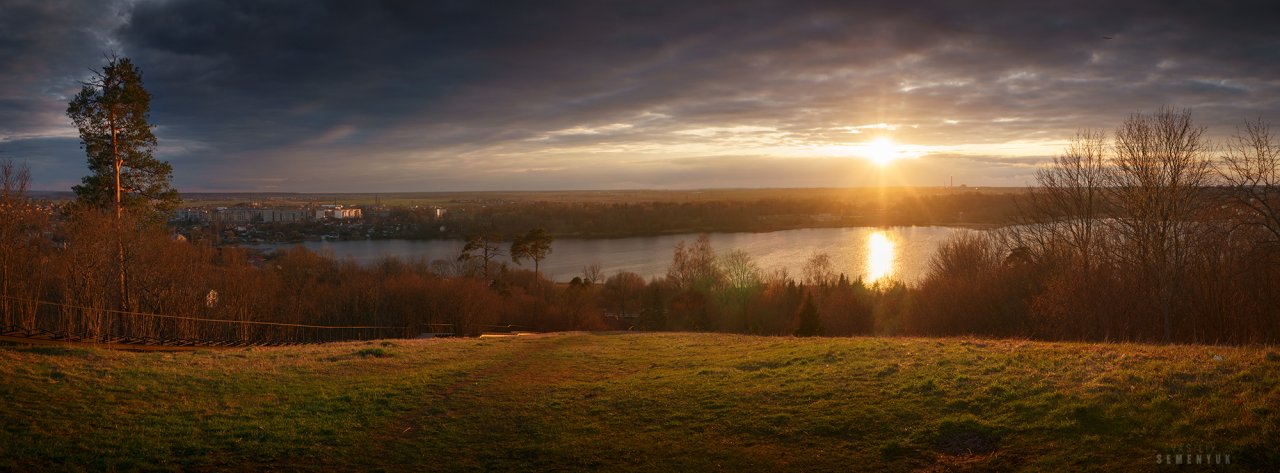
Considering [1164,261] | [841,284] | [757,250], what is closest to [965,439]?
[1164,261]

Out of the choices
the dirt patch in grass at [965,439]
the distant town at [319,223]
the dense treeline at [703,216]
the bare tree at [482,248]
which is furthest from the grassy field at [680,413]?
the dense treeline at [703,216]

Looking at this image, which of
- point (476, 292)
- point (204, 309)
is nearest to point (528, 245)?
point (476, 292)

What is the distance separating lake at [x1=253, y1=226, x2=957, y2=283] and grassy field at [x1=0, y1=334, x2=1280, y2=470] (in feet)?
152

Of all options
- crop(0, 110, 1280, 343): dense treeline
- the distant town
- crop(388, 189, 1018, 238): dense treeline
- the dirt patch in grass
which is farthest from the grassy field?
crop(388, 189, 1018, 238): dense treeline

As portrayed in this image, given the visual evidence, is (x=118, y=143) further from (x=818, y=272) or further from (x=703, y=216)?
(x=703, y=216)

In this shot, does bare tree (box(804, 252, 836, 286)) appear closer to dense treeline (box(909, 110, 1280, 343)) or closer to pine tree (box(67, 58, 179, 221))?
dense treeline (box(909, 110, 1280, 343))

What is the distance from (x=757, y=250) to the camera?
7800cm

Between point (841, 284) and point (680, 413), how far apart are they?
36958mm

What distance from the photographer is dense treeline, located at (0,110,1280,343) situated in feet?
57.3

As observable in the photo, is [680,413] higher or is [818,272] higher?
[680,413]

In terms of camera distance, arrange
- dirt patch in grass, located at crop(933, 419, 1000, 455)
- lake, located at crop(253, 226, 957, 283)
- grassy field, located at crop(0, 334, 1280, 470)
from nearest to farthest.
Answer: grassy field, located at crop(0, 334, 1280, 470) < dirt patch in grass, located at crop(933, 419, 1000, 455) < lake, located at crop(253, 226, 957, 283)

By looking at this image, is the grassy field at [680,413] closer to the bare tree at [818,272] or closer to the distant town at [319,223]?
the bare tree at [818,272]

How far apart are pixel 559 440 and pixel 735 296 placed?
38.4 metres

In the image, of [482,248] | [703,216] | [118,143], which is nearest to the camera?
[118,143]
